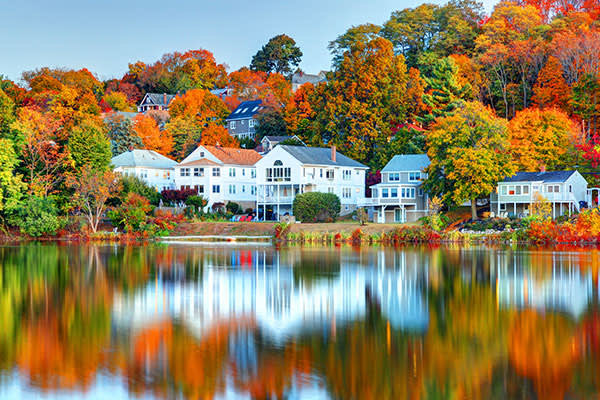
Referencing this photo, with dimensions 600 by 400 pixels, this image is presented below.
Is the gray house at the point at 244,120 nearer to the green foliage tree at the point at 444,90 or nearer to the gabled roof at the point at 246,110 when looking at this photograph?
the gabled roof at the point at 246,110

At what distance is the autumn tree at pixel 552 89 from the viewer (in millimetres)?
82875

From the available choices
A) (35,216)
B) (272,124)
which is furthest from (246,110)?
(35,216)

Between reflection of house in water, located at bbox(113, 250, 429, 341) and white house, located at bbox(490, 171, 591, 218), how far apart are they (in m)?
33.5

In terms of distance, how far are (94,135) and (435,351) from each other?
61031 mm

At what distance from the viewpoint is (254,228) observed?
70000 mm

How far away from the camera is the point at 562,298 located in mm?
26391

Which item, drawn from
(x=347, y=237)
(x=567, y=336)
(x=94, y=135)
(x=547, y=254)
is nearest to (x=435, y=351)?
(x=567, y=336)

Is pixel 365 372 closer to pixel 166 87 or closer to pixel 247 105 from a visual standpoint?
pixel 247 105

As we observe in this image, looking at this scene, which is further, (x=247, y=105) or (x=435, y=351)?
(x=247, y=105)

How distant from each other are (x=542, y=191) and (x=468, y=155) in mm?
8093

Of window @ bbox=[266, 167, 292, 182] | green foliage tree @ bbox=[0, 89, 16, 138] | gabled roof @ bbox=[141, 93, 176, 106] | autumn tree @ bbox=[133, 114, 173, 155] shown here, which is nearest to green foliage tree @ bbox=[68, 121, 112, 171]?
green foliage tree @ bbox=[0, 89, 16, 138]

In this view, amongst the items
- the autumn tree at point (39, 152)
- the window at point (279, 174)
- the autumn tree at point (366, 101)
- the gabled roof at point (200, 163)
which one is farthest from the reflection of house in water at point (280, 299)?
the autumn tree at point (366, 101)

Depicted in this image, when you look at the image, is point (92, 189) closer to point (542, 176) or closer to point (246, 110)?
point (542, 176)

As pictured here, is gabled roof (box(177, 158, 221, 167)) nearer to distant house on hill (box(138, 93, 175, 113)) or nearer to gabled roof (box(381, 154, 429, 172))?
gabled roof (box(381, 154, 429, 172))
